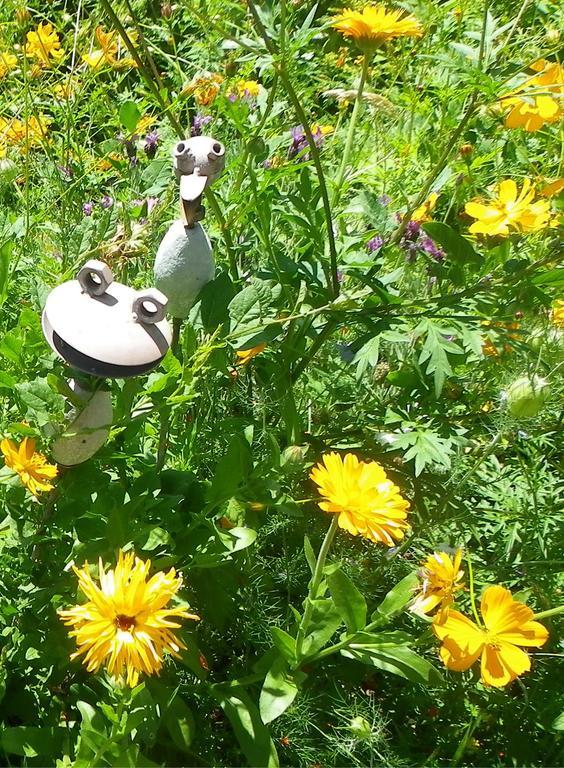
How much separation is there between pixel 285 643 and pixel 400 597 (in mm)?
127

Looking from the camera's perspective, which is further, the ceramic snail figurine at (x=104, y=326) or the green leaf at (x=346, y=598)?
the green leaf at (x=346, y=598)

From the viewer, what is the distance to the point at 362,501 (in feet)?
2.36

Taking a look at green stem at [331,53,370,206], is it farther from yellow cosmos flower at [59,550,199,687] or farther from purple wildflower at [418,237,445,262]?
yellow cosmos flower at [59,550,199,687]

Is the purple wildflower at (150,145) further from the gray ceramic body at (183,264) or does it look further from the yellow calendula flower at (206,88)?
the gray ceramic body at (183,264)

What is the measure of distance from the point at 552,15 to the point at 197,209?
1.33 m

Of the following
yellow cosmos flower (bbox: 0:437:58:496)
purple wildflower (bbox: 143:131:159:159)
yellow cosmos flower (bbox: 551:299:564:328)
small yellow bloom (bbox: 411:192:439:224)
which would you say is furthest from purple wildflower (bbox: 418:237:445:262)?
yellow cosmos flower (bbox: 0:437:58:496)

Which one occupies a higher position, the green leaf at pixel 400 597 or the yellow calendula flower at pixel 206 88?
the yellow calendula flower at pixel 206 88

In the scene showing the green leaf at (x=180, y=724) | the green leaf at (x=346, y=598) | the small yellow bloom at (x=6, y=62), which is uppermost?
the small yellow bloom at (x=6, y=62)

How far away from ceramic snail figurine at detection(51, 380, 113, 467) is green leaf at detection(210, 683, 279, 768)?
32cm

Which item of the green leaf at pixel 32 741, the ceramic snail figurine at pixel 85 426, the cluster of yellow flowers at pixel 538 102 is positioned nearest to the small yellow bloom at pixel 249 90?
the cluster of yellow flowers at pixel 538 102

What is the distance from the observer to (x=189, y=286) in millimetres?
796

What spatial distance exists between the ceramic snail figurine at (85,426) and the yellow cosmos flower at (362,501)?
21 centimetres

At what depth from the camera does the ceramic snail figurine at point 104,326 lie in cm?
67

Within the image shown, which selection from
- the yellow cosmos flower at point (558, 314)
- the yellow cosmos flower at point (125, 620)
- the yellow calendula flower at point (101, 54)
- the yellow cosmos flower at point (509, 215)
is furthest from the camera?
the yellow calendula flower at point (101, 54)
